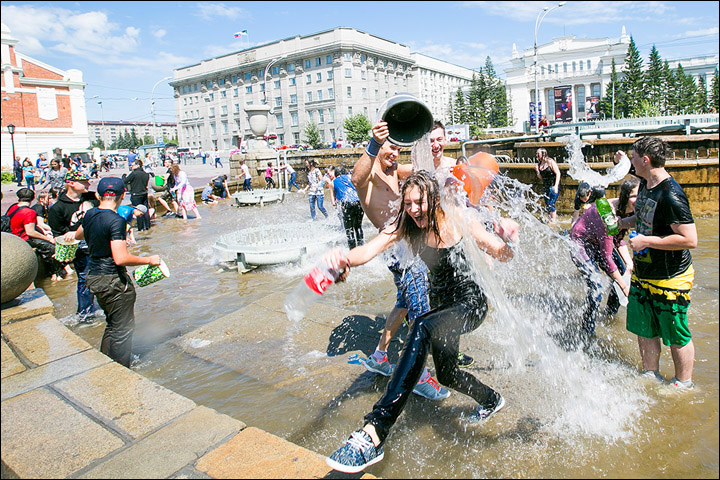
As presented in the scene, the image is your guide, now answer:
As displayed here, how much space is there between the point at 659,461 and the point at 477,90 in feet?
268

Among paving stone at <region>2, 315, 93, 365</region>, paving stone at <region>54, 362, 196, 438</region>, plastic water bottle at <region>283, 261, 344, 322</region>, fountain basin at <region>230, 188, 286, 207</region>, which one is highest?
fountain basin at <region>230, 188, 286, 207</region>

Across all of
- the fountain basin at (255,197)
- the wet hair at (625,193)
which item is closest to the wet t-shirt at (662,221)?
the wet hair at (625,193)

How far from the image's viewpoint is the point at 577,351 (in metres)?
4.32

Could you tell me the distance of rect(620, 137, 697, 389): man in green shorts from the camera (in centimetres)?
329

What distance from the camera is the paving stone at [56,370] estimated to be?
11.1 feet

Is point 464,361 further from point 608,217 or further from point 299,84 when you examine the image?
point 299,84

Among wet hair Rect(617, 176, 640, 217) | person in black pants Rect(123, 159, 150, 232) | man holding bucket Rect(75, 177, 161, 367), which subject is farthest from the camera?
person in black pants Rect(123, 159, 150, 232)

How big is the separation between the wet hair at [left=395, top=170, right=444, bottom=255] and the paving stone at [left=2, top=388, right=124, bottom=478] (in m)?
2.19

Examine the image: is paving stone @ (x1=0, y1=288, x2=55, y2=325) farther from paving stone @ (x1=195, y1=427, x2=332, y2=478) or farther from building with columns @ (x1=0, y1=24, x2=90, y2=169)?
building with columns @ (x1=0, y1=24, x2=90, y2=169)

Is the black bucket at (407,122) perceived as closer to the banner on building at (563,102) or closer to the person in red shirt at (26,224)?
the person in red shirt at (26,224)

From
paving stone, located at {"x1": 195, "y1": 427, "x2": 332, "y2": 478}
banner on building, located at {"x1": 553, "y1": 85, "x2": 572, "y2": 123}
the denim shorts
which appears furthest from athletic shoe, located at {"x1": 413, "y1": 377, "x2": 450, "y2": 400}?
banner on building, located at {"x1": 553, "y1": 85, "x2": 572, "y2": 123}

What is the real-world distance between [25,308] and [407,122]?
446 centimetres

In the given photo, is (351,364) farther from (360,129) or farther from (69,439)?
(360,129)

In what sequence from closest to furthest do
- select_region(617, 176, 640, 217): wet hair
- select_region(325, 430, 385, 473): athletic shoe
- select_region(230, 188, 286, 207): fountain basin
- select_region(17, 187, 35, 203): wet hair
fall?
1. select_region(325, 430, 385, 473): athletic shoe
2. select_region(617, 176, 640, 217): wet hair
3. select_region(17, 187, 35, 203): wet hair
4. select_region(230, 188, 286, 207): fountain basin
